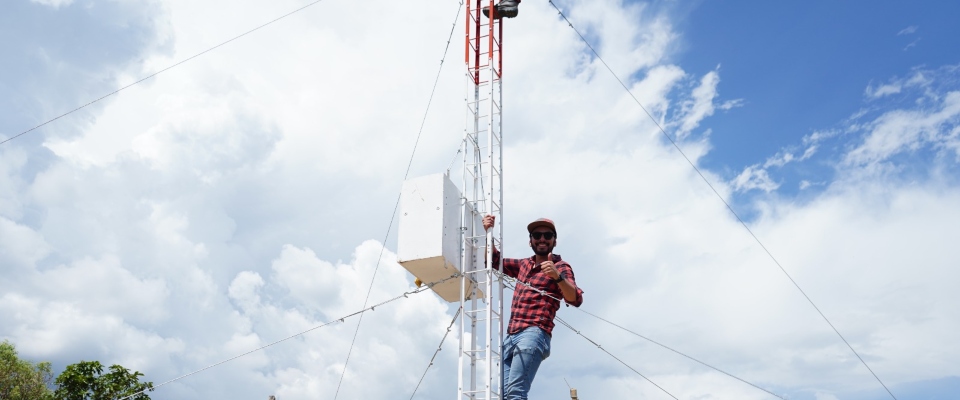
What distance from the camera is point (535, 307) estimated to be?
860 cm

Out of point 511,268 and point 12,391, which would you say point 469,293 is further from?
point 12,391

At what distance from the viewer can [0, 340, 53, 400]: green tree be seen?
27750 mm

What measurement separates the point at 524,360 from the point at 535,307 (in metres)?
0.62

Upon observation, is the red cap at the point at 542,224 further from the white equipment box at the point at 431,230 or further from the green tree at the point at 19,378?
the green tree at the point at 19,378

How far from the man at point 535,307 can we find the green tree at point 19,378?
24.6m

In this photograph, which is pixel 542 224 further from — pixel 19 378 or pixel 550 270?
pixel 19 378

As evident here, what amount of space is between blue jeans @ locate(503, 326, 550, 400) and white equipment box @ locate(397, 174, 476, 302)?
5.61ft

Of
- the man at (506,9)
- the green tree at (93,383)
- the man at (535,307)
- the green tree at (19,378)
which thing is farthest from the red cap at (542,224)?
the green tree at (19,378)

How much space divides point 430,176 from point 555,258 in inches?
83.5

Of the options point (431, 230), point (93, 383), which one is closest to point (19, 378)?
point (93, 383)

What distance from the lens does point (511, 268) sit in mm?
9875

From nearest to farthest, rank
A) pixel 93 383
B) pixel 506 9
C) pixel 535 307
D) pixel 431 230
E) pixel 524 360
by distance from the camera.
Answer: pixel 524 360 < pixel 535 307 < pixel 431 230 < pixel 506 9 < pixel 93 383

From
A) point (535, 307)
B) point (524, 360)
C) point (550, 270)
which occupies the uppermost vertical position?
point (550, 270)

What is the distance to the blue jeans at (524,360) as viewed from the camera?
8312 millimetres
